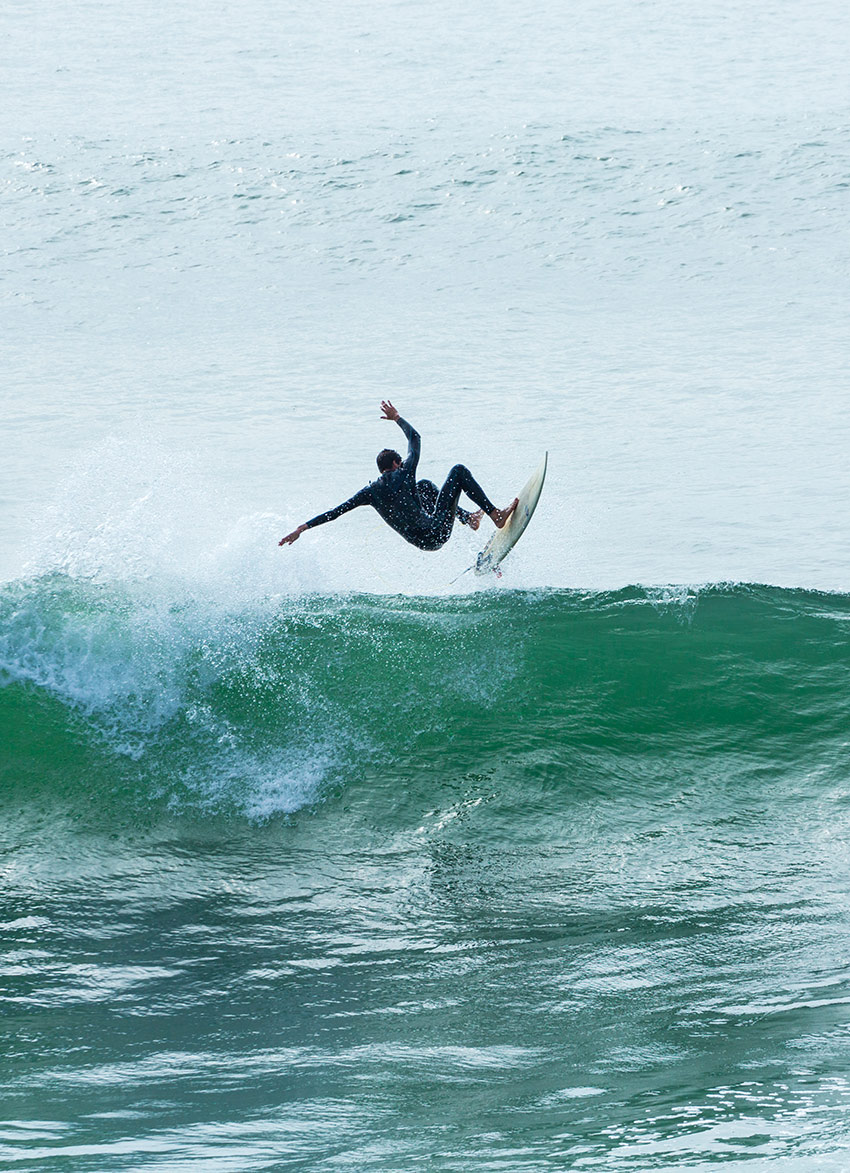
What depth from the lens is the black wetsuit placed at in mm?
9055

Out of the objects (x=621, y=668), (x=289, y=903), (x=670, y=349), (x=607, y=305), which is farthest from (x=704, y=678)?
(x=607, y=305)

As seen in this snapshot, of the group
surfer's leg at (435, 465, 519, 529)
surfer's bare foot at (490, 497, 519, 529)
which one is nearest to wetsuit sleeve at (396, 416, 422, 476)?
surfer's leg at (435, 465, 519, 529)

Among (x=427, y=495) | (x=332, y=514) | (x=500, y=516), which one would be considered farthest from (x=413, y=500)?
(x=500, y=516)

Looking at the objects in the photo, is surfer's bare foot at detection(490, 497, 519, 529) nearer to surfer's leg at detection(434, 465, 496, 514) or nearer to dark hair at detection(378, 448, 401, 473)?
surfer's leg at detection(434, 465, 496, 514)

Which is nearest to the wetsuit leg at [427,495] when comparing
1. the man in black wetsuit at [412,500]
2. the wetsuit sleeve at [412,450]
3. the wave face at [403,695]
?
the man in black wetsuit at [412,500]

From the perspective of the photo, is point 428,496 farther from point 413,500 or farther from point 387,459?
point 387,459

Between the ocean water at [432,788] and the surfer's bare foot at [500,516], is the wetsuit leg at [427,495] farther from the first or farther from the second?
the ocean water at [432,788]

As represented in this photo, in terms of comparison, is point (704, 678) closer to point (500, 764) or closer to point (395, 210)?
point (500, 764)

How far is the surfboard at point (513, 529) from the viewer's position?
9.58 metres

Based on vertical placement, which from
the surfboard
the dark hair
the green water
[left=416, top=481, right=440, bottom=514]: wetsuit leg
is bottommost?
the green water

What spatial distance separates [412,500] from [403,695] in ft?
4.32

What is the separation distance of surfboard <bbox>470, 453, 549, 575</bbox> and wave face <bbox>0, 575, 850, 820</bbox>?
0.36 metres

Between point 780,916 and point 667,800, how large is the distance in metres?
1.46

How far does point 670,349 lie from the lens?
24938mm
